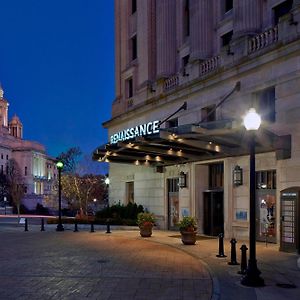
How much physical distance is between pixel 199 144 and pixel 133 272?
30.8 feet

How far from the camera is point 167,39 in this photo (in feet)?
109

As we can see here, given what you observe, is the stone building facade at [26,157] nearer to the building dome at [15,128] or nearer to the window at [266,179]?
the building dome at [15,128]

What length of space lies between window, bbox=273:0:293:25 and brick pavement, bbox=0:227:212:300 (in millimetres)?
11689

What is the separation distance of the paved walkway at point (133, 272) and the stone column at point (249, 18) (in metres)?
10.2

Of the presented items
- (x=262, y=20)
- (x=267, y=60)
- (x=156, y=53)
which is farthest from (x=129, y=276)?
(x=156, y=53)

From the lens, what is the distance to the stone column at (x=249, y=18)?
2400 cm

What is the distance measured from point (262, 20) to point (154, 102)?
10.1 m

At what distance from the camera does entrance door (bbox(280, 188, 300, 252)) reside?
17688 mm

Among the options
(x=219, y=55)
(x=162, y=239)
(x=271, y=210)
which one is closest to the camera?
(x=271, y=210)

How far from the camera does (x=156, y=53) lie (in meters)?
35.0

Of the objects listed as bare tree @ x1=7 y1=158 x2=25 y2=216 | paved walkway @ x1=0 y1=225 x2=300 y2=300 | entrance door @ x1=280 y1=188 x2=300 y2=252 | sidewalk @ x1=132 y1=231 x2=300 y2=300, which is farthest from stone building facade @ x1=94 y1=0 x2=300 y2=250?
bare tree @ x1=7 y1=158 x2=25 y2=216

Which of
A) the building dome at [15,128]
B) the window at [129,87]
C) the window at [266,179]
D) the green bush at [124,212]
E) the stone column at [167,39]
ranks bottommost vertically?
the green bush at [124,212]

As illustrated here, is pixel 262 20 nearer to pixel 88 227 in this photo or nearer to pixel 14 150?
pixel 88 227

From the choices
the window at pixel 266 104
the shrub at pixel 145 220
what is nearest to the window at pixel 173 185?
the shrub at pixel 145 220
